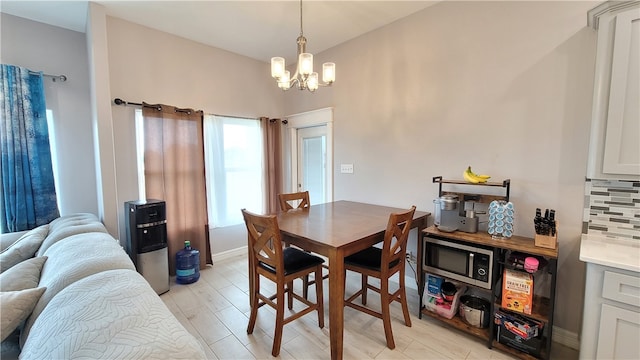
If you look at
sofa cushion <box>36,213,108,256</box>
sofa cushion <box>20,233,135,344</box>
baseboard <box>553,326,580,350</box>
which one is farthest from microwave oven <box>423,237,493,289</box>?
sofa cushion <box>36,213,108,256</box>

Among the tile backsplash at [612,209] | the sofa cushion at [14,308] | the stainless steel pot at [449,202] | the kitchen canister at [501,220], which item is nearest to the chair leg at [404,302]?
the stainless steel pot at [449,202]

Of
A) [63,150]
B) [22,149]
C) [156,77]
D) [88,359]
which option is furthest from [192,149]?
[88,359]

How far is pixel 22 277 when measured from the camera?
1.22 metres

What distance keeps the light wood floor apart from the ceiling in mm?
2851

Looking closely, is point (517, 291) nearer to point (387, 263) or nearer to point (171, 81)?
point (387, 263)

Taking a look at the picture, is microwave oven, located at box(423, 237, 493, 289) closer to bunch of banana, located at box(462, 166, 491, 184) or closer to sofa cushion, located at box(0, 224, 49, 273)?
bunch of banana, located at box(462, 166, 491, 184)

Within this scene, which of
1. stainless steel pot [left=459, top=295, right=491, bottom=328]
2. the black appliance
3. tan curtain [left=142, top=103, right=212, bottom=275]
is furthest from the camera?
tan curtain [left=142, top=103, right=212, bottom=275]

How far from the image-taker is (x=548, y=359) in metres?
1.66

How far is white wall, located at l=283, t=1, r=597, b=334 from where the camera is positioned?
186 centimetres

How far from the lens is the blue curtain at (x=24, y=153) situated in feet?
7.45

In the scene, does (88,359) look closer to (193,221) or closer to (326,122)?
(193,221)

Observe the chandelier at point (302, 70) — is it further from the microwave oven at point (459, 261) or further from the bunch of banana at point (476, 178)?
the microwave oven at point (459, 261)

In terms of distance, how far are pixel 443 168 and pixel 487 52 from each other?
105cm

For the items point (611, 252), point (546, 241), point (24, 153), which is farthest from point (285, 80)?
point (24, 153)
